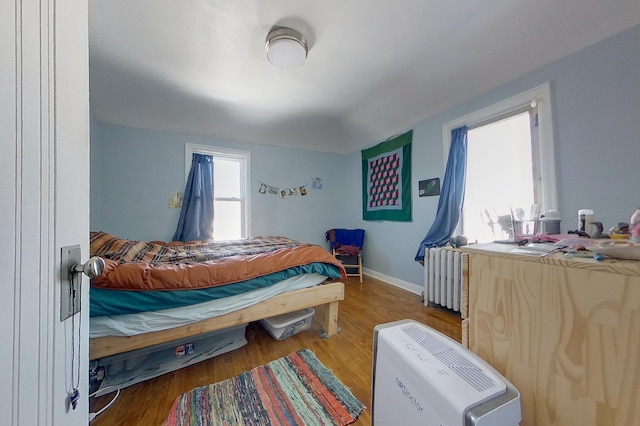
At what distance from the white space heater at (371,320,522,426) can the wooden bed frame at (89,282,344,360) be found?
946 millimetres

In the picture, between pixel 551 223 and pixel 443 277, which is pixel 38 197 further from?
pixel 443 277

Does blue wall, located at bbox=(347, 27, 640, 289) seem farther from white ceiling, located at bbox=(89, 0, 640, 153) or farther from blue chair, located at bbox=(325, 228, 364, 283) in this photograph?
blue chair, located at bbox=(325, 228, 364, 283)

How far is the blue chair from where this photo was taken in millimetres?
3477

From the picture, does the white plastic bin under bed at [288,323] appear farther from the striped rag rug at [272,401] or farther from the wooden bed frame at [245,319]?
the striped rag rug at [272,401]

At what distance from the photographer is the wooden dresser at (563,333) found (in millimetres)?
476

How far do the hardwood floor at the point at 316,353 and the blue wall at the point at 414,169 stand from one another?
0.74 meters

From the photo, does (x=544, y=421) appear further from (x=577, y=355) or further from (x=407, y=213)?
(x=407, y=213)

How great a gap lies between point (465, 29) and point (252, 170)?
9.64 ft

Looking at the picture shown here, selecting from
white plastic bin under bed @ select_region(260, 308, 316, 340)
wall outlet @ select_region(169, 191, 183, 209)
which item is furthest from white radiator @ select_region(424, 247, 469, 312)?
wall outlet @ select_region(169, 191, 183, 209)

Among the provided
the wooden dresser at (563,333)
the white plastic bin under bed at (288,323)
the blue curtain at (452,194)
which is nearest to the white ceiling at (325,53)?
the blue curtain at (452,194)

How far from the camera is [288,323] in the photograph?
1.78 metres

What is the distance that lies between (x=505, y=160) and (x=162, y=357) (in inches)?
131

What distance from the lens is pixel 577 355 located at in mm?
542

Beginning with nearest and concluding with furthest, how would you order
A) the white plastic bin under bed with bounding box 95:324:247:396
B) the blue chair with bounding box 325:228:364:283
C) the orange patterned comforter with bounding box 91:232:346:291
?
the orange patterned comforter with bounding box 91:232:346:291, the white plastic bin under bed with bounding box 95:324:247:396, the blue chair with bounding box 325:228:364:283
